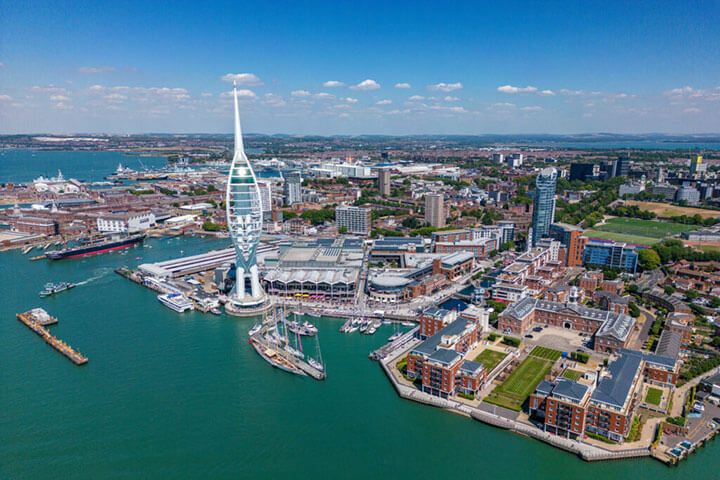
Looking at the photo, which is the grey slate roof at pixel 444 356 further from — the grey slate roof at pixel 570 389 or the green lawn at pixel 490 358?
the grey slate roof at pixel 570 389

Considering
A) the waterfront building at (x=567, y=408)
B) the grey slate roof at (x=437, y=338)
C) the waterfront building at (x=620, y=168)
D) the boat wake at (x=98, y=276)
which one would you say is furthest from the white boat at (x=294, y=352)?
the waterfront building at (x=620, y=168)

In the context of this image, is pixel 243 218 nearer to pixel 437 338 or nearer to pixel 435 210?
pixel 437 338

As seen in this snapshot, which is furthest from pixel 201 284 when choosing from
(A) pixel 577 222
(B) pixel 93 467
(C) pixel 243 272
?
(A) pixel 577 222

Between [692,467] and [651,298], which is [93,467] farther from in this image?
[651,298]

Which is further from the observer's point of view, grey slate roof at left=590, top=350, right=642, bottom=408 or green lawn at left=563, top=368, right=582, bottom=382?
green lawn at left=563, top=368, right=582, bottom=382

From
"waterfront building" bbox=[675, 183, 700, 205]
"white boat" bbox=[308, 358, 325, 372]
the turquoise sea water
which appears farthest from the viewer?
the turquoise sea water

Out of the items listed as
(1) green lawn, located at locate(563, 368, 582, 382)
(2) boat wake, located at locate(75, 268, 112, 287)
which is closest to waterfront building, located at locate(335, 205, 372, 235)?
(2) boat wake, located at locate(75, 268, 112, 287)

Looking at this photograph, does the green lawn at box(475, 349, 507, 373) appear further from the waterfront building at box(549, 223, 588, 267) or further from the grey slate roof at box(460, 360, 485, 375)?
the waterfront building at box(549, 223, 588, 267)

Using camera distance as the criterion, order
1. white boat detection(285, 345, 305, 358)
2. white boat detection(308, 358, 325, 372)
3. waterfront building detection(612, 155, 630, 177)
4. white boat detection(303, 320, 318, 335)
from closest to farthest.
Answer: white boat detection(308, 358, 325, 372)
white boat detection(285, 345, 305, 358)
white boat detection(303, 320, 318, 335)
waterfront building detection(612, 155, 630, 177)
